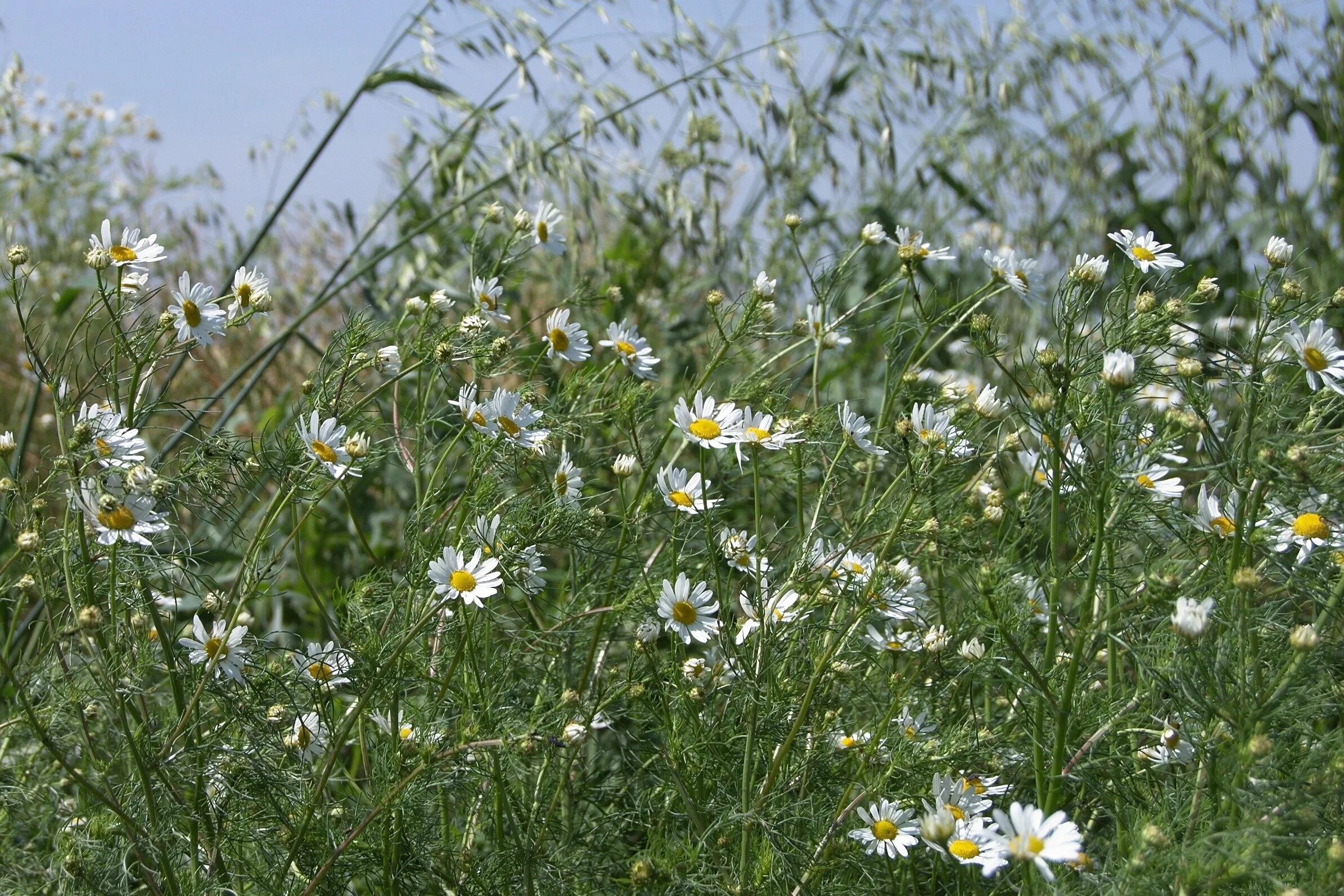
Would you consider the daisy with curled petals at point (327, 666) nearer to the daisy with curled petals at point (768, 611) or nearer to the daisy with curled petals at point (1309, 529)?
the daisy with curled petals at point (768, 611)

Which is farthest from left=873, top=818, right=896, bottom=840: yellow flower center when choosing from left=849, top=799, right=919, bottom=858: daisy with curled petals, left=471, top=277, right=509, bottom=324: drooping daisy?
left=471, top=277, right=509, bottom=324: drooping daisy

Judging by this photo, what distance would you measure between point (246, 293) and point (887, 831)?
936 millimetres

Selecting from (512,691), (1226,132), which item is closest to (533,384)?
(512,691)

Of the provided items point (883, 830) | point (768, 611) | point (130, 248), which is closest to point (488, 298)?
point (130, 248)

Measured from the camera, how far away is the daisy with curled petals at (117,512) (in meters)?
1.11

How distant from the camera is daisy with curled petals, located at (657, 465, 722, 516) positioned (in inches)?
55.7

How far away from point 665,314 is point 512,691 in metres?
1.85

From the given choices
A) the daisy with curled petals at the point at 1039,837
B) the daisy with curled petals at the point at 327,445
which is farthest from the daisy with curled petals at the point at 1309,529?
the daisy with curled petals at the point at 327,445

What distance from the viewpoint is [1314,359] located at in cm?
133

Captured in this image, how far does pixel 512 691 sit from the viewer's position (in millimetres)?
1538

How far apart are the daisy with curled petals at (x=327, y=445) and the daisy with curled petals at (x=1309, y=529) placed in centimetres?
102

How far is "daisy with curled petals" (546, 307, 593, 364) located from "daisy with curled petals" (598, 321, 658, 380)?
1.6 inches

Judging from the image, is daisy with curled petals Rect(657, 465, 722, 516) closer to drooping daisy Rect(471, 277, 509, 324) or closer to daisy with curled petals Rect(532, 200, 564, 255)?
drooping daisy Rect(471, 277, 509, 324)

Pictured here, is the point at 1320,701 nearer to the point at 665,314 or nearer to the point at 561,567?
the point at 561,567
